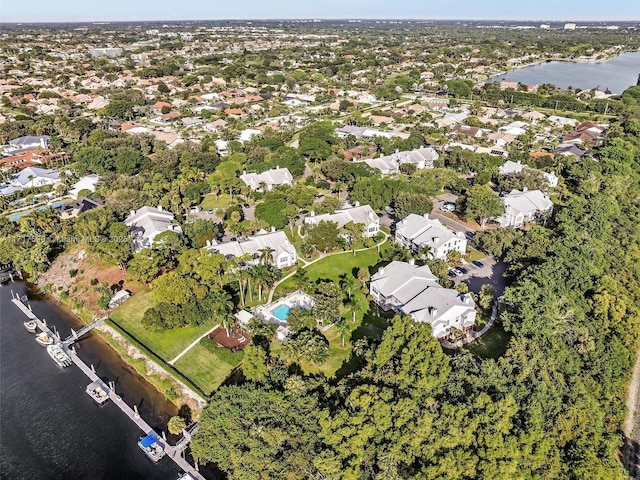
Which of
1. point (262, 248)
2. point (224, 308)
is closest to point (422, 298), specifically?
point (224, 308)

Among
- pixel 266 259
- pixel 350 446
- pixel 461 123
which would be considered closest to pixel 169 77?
pixel 461 123

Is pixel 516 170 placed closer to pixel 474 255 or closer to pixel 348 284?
pixel 474 255

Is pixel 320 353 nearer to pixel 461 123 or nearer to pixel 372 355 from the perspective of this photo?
pixel 372 355

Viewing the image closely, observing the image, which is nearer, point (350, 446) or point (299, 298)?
point (350, 446)

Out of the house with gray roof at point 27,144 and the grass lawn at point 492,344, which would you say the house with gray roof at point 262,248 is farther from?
the house with gray roof at point 27,144

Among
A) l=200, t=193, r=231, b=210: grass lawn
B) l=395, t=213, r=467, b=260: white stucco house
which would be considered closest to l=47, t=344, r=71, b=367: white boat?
l=200, t=193, r=231, b=210: grass lawn

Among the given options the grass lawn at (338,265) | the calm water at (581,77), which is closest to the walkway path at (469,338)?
the grass lawn at (338,265)

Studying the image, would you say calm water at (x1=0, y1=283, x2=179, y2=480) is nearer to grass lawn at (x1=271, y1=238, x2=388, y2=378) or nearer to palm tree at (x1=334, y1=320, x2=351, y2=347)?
grass lawn at (x1=271, y1=238, x2=388, y2=378)
